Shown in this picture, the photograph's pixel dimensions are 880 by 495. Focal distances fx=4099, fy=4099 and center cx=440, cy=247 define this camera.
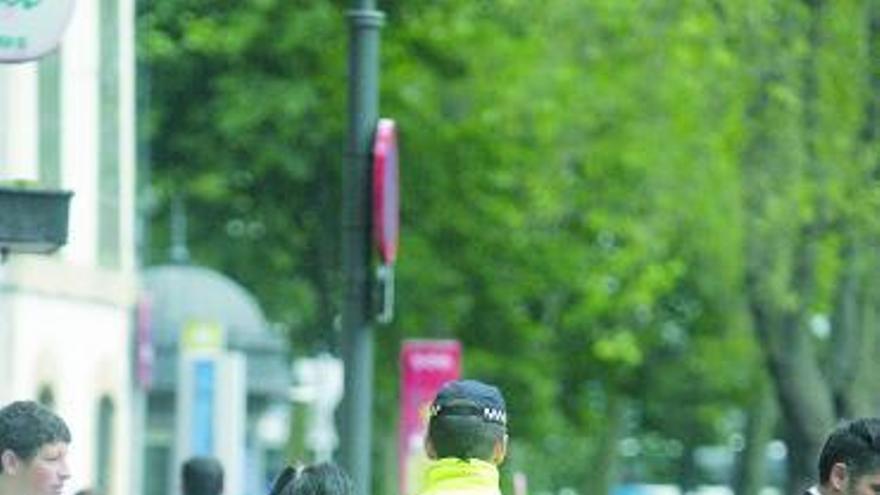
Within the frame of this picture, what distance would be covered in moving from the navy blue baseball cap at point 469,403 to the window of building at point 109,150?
75.1 feet

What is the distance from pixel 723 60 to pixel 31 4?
20920 mm

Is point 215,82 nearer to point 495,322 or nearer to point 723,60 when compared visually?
point 723,60

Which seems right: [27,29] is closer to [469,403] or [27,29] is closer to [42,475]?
[469,403]

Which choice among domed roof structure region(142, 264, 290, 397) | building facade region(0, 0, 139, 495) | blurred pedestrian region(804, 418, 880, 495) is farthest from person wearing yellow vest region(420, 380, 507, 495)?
domed roof structure region(142, 264, 290, 397)

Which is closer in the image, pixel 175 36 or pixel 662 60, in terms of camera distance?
pixel 175 36

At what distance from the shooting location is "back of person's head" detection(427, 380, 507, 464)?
10172mm

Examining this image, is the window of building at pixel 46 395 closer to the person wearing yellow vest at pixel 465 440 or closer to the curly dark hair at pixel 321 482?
the person wearing yellow vest at pixel 465 440

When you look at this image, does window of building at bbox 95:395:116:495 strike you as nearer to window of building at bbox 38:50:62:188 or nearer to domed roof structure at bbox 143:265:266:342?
window of building at bbox 38:50:62:188

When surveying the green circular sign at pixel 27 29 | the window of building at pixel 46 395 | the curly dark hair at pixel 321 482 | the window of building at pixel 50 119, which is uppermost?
the window of building at pixel 50 119

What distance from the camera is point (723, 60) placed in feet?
111

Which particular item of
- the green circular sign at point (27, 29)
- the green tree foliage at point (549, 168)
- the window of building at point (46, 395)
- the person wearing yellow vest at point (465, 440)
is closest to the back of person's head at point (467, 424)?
the person wearing yellow vest at point (465, 440)

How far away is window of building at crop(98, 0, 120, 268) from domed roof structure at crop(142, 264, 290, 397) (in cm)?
736

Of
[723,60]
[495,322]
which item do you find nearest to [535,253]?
[495,322]

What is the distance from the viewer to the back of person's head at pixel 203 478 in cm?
1623
